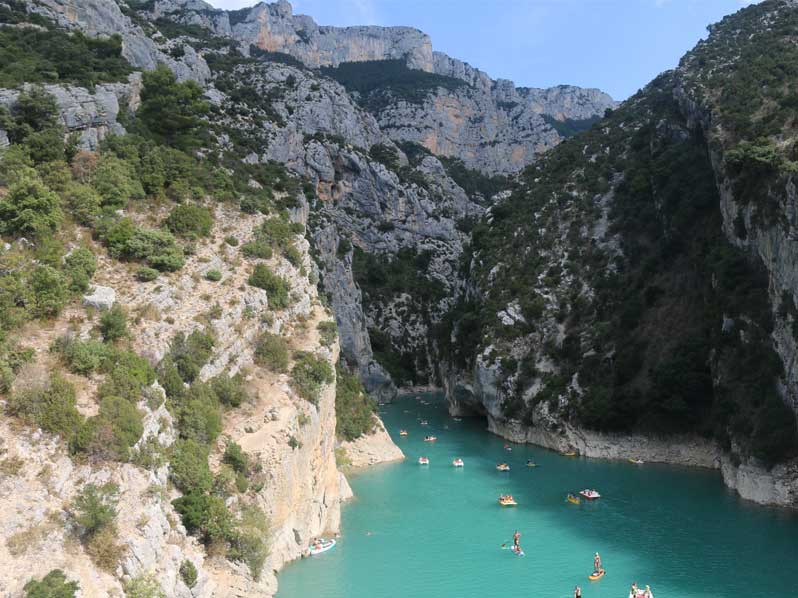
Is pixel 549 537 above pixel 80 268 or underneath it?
underneath

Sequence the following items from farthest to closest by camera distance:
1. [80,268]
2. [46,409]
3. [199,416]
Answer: [80,268] < [199,416] < [46,409]

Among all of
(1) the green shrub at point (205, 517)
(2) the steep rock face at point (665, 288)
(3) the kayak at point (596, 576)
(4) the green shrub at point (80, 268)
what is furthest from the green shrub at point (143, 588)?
(2) the steep rock face at point (665, 288)

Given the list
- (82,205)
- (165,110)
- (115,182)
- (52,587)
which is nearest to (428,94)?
(165,110)

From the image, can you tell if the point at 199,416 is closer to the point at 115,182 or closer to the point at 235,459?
the point at 235,459

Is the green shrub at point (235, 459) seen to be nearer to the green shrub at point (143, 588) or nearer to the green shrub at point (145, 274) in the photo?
the green shrub at point (143, 588)

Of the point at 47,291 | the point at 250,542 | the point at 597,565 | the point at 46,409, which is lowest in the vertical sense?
the point at 597,565

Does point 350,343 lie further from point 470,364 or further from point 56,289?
point 56,289
